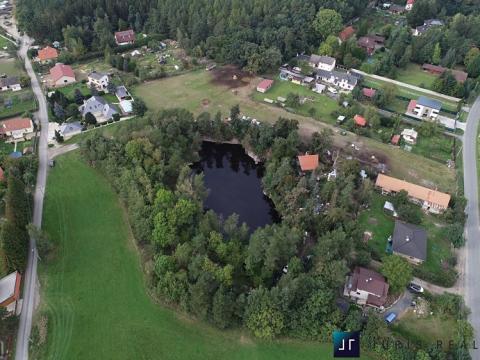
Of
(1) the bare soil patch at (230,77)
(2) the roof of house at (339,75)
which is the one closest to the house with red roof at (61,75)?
(1) the bare soil patch at (230,77)

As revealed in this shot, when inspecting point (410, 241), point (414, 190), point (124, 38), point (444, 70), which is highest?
point (444, 70)

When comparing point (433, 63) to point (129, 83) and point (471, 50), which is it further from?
point (129, 83)

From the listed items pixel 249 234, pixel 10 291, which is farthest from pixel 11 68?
pixel 249 234

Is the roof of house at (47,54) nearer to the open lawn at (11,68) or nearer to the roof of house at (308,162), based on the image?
the open lawn at (11,68)

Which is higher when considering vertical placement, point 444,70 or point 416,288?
point 444,70

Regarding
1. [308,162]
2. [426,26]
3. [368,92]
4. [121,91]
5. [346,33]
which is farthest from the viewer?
[426,26]

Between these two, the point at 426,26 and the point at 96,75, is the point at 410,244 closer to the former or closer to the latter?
the point at 96,75

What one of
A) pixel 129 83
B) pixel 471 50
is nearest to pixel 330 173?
pixel 129 83
